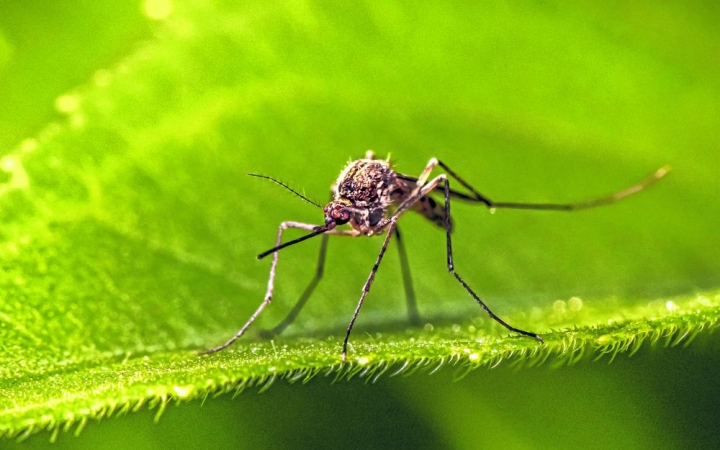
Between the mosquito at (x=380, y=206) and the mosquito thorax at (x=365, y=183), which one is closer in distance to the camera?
the mosquito at (x=380, y=206)

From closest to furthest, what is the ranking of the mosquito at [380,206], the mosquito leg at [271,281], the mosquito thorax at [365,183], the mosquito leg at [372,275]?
the mosquito leg at [372,275] → the mosquito leg at [271,281] → the mosquito at [380,206] → the mosquito thorax at [365,183]

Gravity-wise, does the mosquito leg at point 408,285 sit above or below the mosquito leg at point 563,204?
below

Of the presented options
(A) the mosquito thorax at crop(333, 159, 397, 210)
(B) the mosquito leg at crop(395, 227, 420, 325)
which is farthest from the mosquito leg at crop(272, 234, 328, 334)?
(B) the mosquito leg at crop(395, 227, 420, 325)

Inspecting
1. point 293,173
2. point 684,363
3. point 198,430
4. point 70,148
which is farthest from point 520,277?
point 70,148

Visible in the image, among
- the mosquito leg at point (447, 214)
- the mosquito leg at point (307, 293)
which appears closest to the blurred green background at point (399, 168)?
the mosquito leg at point (307, 293)

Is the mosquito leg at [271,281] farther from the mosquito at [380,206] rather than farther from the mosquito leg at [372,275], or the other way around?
the mosquito leg at [372,275]

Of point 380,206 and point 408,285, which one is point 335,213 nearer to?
point 380,206

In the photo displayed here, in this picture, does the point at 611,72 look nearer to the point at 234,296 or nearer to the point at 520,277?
the point at 520,277

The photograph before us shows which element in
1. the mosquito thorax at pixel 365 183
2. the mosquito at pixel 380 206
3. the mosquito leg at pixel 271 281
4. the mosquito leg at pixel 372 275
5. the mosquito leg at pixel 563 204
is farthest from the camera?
the mosquito leg at pixel 563 204
